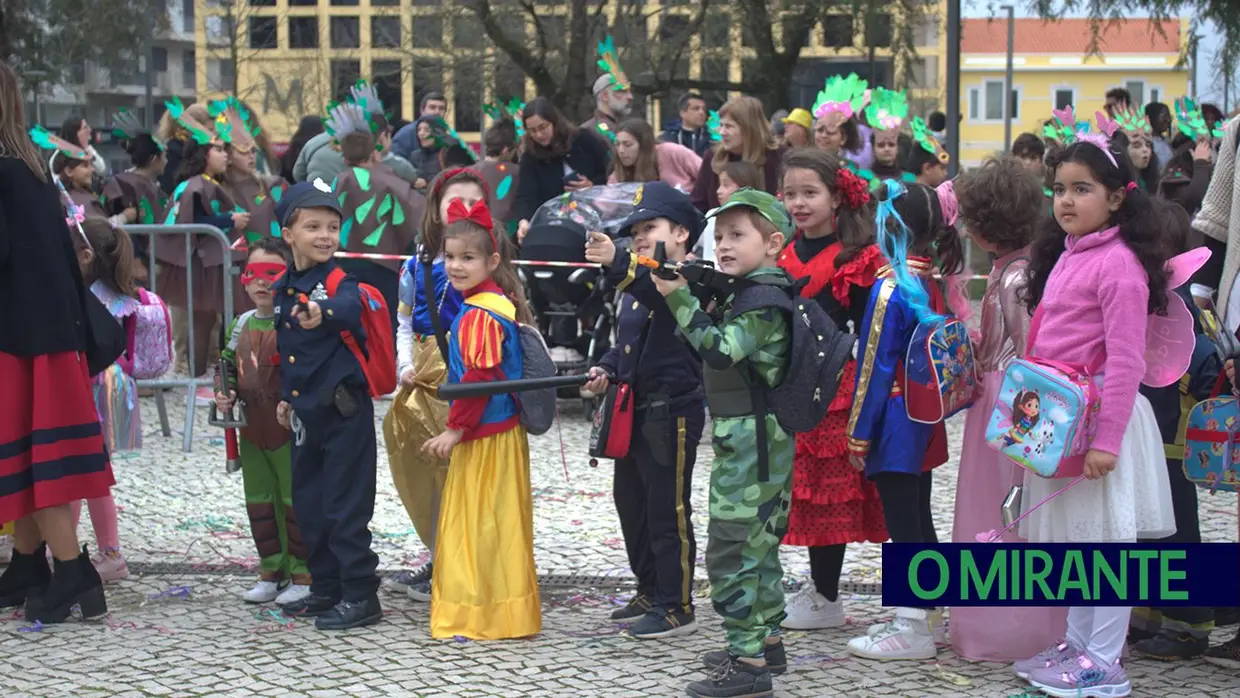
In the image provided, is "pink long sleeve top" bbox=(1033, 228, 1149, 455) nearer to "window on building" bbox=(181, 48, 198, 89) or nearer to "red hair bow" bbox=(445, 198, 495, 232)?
"red hair bow" bbox=(445, 198, 495, 232)

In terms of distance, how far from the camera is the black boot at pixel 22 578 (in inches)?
229

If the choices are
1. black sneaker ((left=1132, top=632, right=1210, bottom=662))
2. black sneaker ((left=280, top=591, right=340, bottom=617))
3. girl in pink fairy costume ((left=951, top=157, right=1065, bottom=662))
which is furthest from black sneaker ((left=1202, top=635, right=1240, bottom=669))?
black sneaker ((left=280, top=591, right=340, bottom=617))

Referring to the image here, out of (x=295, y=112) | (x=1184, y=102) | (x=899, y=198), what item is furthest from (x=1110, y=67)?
(x=899, y=198)

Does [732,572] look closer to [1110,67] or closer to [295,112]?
[295,112]

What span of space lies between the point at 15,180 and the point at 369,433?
1.52 meters

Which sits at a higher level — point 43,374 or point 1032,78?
point 1032,78

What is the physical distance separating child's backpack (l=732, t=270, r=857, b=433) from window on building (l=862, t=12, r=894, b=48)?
13068mm

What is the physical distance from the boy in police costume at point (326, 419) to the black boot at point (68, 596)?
0.73 meters

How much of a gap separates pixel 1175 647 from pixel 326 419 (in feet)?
9.85

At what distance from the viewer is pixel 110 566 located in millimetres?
6293

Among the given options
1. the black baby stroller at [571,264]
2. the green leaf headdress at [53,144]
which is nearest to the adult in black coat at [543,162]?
the black baby stroller at [571,264]

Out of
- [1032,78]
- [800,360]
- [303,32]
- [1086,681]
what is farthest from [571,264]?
[1032,78]

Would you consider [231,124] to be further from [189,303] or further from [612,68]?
[612,68]

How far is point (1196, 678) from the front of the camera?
486 centimetres
